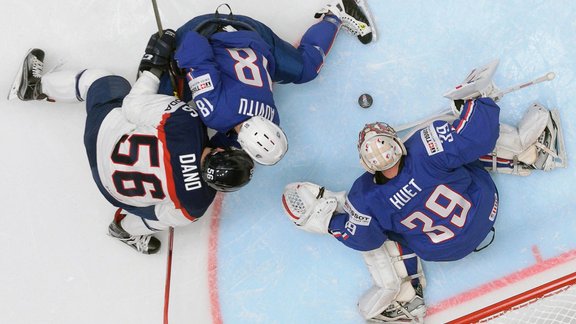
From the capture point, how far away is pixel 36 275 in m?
3.22

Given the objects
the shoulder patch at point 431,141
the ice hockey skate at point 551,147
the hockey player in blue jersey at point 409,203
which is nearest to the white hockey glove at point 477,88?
the hockey player in blue jersey at point 409,203

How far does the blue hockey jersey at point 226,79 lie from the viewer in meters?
2.55

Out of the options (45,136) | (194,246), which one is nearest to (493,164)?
(194,246)

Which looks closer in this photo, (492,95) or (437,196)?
(437,196)

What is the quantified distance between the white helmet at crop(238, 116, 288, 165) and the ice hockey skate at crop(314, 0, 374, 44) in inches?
35.1

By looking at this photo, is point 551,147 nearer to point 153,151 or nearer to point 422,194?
point 422,194

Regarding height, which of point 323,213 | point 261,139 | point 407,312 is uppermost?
point 261,139

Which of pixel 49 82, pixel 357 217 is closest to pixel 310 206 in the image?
pixel 357 217

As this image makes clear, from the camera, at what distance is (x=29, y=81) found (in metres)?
3.02

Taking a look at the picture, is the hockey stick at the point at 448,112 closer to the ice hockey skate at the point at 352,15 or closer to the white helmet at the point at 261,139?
the ice hockey skate at the point at 352,15

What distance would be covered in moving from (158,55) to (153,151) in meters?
0.54

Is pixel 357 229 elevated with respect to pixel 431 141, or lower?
lower

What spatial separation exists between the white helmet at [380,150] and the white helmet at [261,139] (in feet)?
1.25

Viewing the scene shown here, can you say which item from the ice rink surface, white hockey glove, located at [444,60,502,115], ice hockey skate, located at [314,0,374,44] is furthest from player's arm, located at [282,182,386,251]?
ice hockey skate, located at [314,0,374,44]
